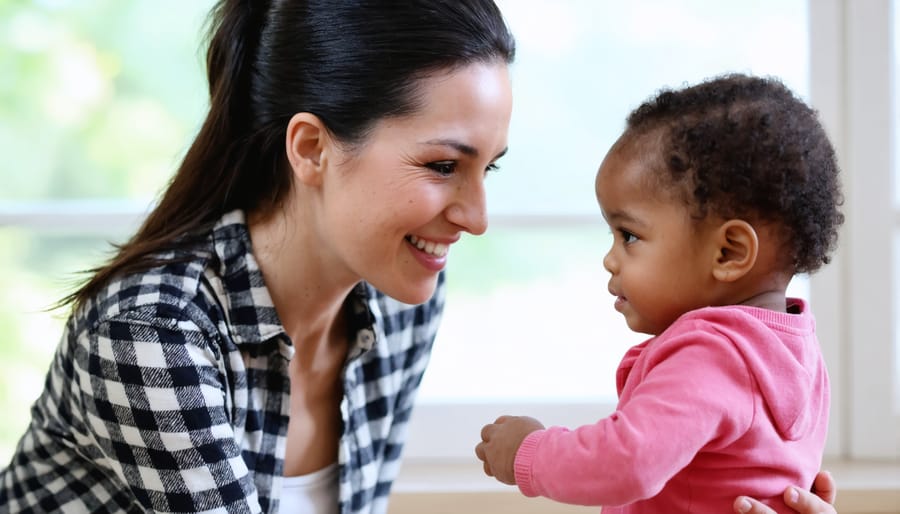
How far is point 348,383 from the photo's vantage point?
5.74ft

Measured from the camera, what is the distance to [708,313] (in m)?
1.12

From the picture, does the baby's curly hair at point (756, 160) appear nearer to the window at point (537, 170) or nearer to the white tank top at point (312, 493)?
the white tank top at point (312, 493)

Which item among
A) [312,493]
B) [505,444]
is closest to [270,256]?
[312,493]

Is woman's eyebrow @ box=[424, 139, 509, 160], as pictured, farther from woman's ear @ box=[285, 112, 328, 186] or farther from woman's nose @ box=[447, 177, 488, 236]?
woman's ear @ box=[285, 112, 328, 186]

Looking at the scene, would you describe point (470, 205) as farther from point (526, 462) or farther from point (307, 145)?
point (526, 462)

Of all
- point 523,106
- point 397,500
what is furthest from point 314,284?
point 523,106

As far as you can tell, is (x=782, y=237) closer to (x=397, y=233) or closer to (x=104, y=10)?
(x=397, y=233)

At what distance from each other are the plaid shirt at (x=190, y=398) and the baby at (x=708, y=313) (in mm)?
462

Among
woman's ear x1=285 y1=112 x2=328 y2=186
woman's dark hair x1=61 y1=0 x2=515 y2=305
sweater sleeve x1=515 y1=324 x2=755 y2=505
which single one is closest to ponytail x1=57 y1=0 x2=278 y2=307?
woman's dark hair x1=61 y1=0 x2=515 y2=305

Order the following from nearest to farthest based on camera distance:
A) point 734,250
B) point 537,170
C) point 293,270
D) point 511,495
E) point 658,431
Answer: point 658,431 < point 734,250 < point 293,270 < point 511,495 < point 537,170

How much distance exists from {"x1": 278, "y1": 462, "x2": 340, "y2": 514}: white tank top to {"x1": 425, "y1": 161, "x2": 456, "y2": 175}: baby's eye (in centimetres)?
61

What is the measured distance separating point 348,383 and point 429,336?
25 cm

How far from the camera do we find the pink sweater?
105 cm

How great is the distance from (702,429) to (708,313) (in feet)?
0.47
